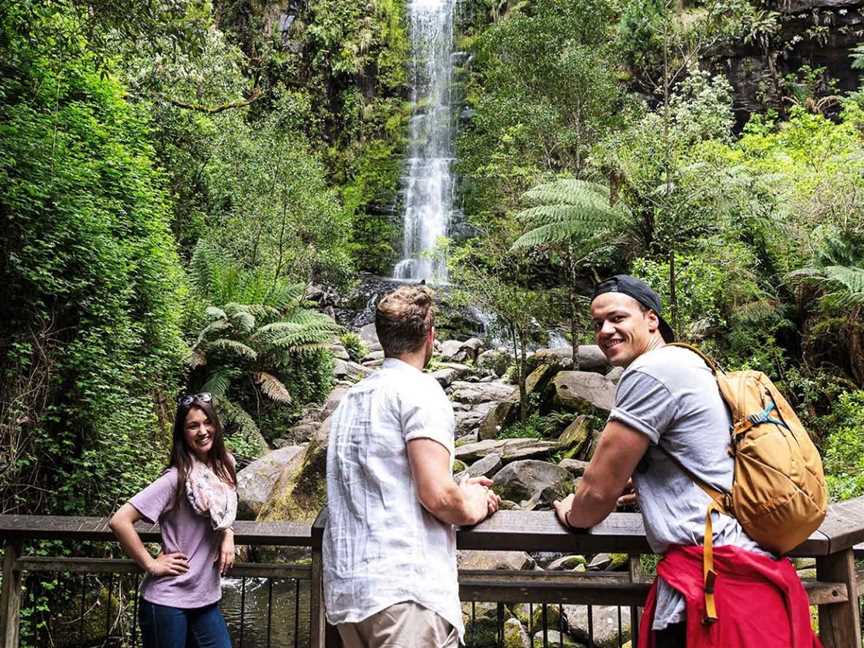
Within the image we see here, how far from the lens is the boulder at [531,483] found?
8336 mm

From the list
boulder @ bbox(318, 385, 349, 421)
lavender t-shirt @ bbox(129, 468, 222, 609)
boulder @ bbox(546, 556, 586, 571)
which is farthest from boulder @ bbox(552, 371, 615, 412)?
lavender t-shirt @ bbox(129, 468, 222, 609)

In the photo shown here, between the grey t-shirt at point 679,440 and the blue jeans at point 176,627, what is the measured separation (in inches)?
66.0

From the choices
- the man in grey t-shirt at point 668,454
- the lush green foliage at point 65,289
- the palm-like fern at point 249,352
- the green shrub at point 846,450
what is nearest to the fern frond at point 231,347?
the palm-like fern at point 249,352

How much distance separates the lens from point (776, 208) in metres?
10.9

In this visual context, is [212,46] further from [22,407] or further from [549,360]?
[22,407]

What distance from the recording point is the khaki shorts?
161cm

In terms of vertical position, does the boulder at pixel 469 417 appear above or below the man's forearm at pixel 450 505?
above

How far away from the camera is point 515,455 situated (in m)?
9.60

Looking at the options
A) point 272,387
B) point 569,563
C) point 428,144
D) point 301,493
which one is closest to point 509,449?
point 569,563

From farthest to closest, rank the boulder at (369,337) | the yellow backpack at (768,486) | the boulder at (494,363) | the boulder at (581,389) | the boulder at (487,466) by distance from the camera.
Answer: the boulder at (369,337)
the boulder at (494,363)
the boulder at (581,389)
the boulder at (487,466)
the yellow backpack at (768,486)

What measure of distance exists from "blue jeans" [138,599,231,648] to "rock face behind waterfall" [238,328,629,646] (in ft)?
6.64

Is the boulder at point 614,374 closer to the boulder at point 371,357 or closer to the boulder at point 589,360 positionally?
the boulder at point 589,360

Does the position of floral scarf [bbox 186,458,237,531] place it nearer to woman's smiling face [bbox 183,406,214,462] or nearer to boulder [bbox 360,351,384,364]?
woman's smiling face [bbox 183,406,214,462]

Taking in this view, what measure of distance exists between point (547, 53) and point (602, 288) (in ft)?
55.7
